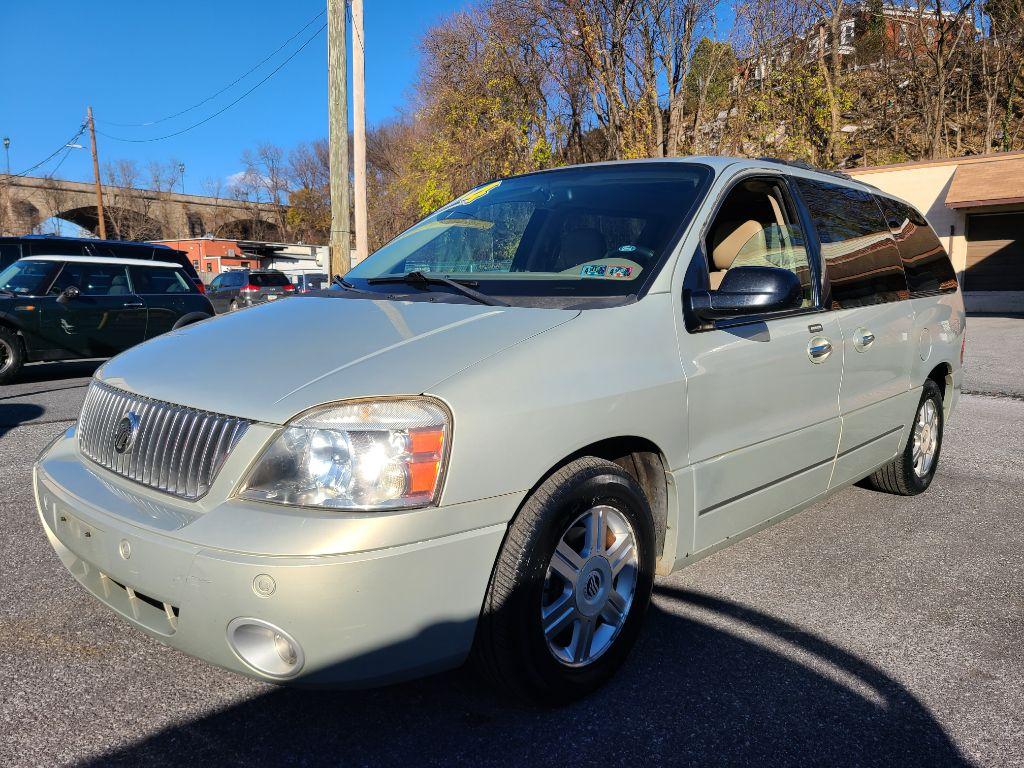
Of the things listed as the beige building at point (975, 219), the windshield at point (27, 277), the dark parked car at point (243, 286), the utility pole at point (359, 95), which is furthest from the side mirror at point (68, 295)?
the beige building at point (975, 219)

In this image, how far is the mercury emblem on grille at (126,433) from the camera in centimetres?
247

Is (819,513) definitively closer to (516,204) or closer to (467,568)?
(516,204)

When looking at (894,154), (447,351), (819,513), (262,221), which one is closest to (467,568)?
(447,351)

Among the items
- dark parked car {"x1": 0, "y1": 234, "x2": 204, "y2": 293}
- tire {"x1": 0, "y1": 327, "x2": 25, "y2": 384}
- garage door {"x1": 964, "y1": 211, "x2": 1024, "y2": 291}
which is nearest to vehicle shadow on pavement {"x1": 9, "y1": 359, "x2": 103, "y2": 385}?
tire {"x1": 0, "y1": 327, "x2": 25, "y2": 384}

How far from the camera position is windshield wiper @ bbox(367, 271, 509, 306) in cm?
284

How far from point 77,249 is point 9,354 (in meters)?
2.40

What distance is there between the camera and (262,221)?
Result: 262 ft

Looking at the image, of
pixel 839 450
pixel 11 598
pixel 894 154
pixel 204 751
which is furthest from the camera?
pixel 894 154

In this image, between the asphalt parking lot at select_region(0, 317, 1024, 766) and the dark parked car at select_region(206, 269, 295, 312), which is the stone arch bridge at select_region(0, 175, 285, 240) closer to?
the dark parked car at select_region(206, 269, 295, 312)

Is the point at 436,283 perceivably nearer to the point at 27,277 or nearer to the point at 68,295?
the point at 68,295

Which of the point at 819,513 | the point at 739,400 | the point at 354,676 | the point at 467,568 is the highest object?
the point at 739,400

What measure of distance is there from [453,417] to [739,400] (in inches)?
52.7

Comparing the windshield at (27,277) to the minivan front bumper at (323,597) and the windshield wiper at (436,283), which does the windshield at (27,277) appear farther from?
the minivan front bumper at (323,597)

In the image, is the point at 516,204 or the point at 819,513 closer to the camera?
the point at 516,204
